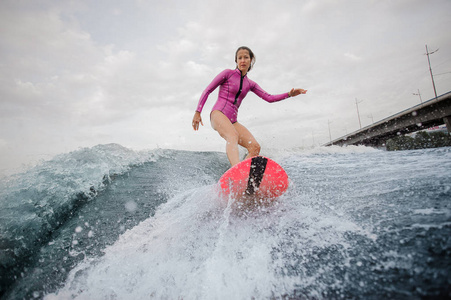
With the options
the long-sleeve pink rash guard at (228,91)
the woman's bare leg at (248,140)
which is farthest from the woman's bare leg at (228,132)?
the woman's bare leg at (248,140)

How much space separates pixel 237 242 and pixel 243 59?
2758 millimetres

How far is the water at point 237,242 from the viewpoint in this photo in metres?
0.93

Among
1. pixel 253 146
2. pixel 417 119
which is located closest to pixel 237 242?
pixel 253 146

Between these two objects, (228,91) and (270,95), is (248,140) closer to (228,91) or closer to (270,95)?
(228,91)

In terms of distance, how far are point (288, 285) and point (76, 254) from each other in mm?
1943

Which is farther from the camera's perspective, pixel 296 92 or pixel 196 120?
pixel 296 92

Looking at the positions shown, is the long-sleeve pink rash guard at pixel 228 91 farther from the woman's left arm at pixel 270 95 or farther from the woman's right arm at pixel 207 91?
the woman's left arm at pixel 270 95

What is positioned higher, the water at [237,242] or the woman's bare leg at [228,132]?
the woman's bare leg at [228,132]

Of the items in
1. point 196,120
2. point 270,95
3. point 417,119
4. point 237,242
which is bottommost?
point 237,242

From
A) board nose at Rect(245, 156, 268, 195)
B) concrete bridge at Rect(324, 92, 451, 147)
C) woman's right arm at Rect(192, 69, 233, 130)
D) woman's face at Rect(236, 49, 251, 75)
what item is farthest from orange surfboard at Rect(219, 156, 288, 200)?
concrete bridge at Rect(324, 92, 451, 147)

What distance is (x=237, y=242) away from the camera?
→ 4.92ft

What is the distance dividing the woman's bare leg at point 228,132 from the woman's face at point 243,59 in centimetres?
84

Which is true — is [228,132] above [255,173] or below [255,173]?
above

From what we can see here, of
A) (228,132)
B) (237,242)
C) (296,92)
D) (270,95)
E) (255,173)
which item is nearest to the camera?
(237,242)
